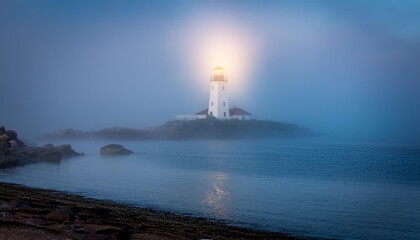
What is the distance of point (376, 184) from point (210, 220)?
21310 millimetres

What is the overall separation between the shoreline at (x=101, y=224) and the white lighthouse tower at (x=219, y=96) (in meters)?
85.3

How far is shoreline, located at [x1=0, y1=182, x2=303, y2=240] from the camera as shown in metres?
11.6

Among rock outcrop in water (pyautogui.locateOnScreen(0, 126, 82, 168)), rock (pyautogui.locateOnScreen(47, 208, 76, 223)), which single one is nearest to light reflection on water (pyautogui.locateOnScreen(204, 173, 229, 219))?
rock (pyautogui.locateOnScreen(47, 208, 76, 223))

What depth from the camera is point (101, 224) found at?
46.9 feet

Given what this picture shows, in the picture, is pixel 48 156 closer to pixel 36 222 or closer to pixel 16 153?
pixel 16 153

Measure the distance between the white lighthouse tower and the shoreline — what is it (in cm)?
8535

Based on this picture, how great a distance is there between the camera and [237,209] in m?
21.9

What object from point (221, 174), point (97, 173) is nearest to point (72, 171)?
point (97, 173)

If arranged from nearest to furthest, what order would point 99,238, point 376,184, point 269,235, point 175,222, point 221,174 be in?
1. point 99,238
2. point 269,235
3. point 175,222
4. point 376,184
5. point 221,174

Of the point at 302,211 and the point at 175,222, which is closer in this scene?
the point at 175,222

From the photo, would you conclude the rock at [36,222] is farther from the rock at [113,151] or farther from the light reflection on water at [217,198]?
the rock at [113,151]

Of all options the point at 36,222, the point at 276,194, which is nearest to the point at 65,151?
the point at 276,194

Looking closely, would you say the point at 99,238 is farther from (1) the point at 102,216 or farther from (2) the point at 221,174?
(2) the point at 221,174

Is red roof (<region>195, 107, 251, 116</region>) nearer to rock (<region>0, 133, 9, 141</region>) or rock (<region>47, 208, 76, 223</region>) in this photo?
rock (<region>0, 133, 9, 141</region>)
